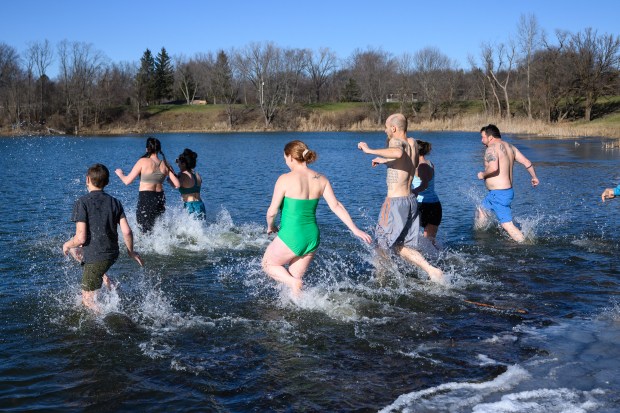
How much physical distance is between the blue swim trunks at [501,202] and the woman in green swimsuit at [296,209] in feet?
14.8

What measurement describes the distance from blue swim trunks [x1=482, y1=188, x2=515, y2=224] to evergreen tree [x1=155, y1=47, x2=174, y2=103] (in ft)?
292

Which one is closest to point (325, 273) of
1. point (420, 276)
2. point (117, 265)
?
point (420, 276)

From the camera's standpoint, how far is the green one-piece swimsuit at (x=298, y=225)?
6.62 metres

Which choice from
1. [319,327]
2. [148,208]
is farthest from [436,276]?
[148,208]

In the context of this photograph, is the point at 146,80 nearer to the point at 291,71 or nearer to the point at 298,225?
the point at 291,71

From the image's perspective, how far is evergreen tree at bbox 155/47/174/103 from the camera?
95625 mm

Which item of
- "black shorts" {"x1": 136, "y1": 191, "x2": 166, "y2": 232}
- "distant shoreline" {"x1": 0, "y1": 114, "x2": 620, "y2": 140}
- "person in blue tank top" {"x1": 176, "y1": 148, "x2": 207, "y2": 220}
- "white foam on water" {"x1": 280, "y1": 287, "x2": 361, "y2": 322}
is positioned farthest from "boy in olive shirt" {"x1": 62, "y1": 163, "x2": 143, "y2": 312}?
"distant shoreline" {"x1": 0, "y1": 114, "x2": 620, "y2": 140}

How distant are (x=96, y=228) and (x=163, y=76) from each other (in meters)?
94.6

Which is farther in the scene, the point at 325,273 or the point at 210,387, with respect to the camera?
the point at 325,273

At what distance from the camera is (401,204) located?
8.06m

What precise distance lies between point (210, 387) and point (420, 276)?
418 cm

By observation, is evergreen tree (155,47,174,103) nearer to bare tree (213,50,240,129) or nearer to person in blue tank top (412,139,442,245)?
bare tree (213,50,240,129)

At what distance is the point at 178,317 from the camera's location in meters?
7.22

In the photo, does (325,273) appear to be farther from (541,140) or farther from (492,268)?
(541,140)
